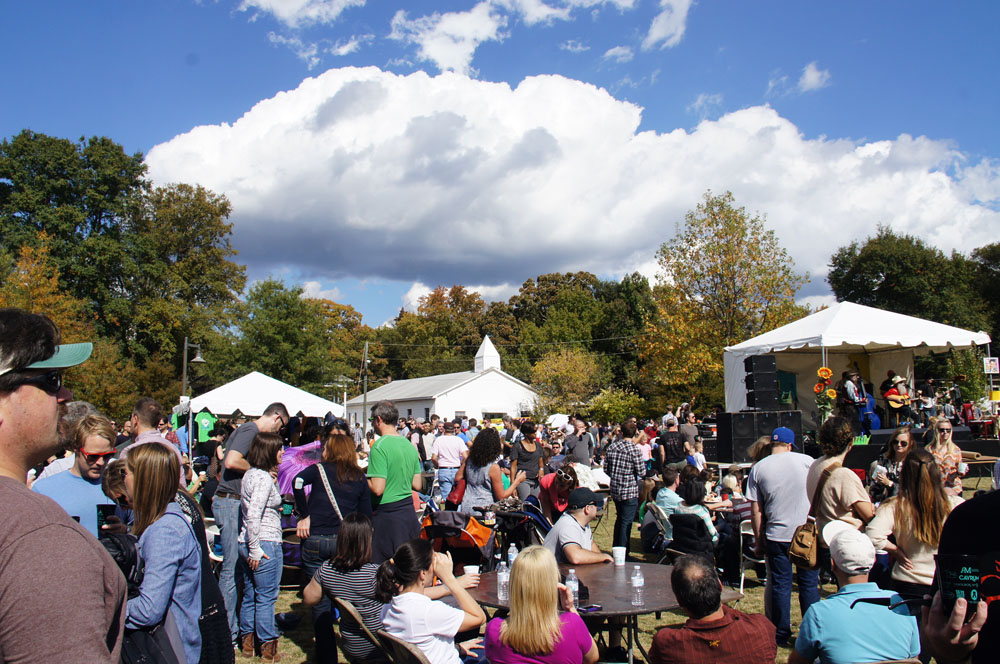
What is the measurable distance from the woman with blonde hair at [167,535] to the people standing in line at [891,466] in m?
6.33

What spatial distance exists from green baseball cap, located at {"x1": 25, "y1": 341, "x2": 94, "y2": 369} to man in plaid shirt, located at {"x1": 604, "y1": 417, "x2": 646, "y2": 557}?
7.65 m

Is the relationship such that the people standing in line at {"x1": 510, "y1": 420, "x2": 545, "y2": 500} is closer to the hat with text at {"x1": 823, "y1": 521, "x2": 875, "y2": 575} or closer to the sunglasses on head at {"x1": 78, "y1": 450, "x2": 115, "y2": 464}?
the hat with text at {"x1": 823, "y1": 521, "x2": 875, "y2": 575}

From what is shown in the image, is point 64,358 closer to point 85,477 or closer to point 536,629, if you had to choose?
point 536,629

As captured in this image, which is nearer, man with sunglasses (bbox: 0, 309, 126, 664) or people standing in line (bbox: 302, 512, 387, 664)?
man with sunglasses (bbox: 0, 309, 126, 664)

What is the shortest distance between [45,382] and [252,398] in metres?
15.4

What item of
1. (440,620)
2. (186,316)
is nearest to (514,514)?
(440,620)

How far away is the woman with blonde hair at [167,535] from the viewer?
9.45 feet

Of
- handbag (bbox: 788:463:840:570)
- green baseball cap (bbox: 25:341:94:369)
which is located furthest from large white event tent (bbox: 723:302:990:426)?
green baseball cap (bbox: 25:341:94:369)

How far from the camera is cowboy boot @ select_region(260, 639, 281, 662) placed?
5.58m

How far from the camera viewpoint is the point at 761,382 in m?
12.5

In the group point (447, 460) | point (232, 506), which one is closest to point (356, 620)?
point (232, 506)

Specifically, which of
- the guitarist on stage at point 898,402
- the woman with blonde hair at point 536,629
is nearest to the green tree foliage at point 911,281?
the guitarist on stage at point 898,402

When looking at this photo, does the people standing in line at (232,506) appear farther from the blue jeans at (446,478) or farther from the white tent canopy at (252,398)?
the white tent canopy at (252,398)

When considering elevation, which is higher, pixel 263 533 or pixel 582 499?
pixel 582 499
